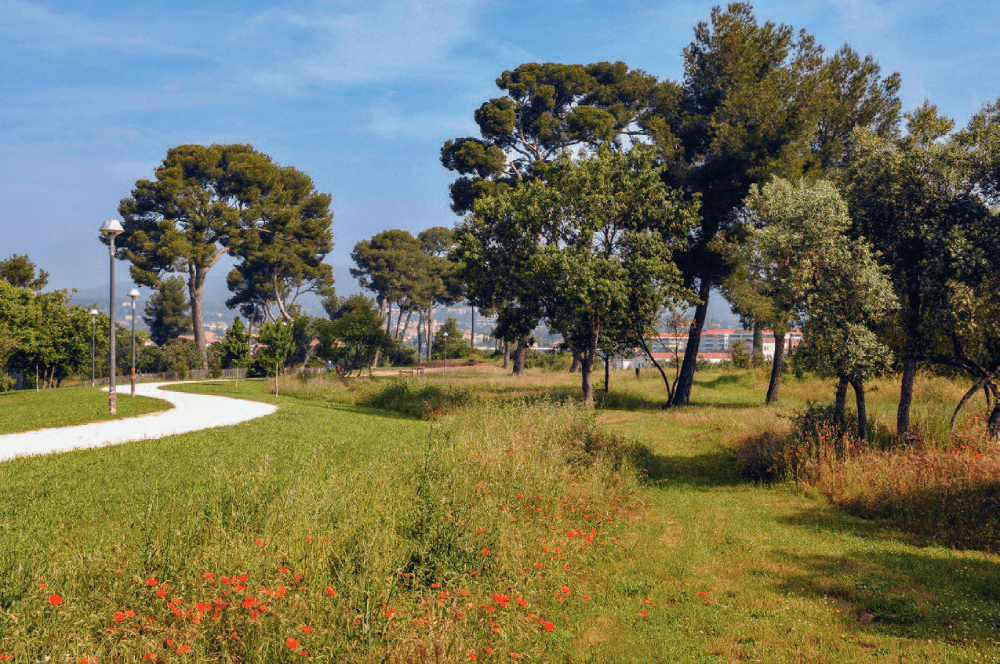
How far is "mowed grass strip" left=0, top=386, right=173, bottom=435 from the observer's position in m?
16.0

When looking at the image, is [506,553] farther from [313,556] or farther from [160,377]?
[160,377]

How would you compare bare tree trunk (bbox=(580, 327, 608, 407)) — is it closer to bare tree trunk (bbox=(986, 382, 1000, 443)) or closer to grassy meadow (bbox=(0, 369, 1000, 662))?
grassy meadow (bbox=(0, 369, 1000, 662))

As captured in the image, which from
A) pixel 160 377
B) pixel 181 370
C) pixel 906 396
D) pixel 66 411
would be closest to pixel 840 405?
pixel 906 396

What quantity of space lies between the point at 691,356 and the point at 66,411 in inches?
912

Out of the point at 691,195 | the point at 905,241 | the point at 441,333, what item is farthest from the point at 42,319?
the point at 905,241

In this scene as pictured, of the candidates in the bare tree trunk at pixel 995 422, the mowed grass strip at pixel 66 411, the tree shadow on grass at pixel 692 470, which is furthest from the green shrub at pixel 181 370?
the bare tree trunk at pixel 995 422

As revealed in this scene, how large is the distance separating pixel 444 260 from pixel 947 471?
7214 cm

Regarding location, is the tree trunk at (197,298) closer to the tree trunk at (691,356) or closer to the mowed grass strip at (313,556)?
the tree trunk at (691,356)

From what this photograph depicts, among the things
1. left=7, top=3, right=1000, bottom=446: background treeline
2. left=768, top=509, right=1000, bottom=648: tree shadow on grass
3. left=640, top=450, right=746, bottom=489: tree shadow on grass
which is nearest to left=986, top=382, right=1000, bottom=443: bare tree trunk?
left=7, top=3, right=1000, bottom=446: background treeline

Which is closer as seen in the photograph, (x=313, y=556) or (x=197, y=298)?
(x=313, y=556)

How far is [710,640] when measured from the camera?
18.4 feet

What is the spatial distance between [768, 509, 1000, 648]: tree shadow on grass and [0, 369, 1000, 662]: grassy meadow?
0.11 feet

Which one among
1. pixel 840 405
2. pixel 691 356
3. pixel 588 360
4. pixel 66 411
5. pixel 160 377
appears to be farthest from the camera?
pixel 160 377

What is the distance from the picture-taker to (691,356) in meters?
25.2
